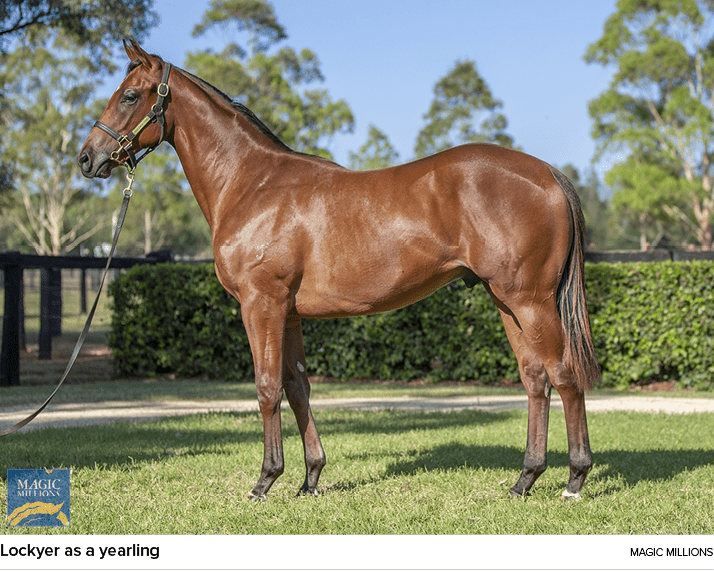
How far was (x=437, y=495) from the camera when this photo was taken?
173 inches

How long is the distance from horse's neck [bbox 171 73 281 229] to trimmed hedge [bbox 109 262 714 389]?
683 centimetres

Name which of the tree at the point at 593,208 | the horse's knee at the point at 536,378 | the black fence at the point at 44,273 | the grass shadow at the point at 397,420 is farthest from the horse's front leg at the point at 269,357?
the tree at the point at 593,208

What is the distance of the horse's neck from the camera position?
14.7 feet

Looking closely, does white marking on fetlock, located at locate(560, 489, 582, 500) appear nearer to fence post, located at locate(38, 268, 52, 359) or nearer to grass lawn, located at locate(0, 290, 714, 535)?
grass lawn, located at locate(0, 290, 714, 535)

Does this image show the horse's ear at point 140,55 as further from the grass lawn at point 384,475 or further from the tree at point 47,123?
the tree at point 47,123

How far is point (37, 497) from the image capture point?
149 inches

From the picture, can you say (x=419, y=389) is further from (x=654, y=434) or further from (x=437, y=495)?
(x=437, y=495)

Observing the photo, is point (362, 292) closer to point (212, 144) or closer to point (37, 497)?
point (212, 144)

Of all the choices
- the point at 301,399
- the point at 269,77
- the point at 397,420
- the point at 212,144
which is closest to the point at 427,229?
the point at 301,399

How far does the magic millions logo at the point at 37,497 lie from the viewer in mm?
3738

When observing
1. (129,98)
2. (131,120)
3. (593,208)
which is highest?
(593,208)

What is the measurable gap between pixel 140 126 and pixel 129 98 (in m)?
0.20

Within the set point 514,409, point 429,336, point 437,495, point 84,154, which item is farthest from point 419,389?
point 84,154

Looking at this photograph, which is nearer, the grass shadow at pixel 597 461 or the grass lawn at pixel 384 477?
the grass lawn at pixel 384 477
